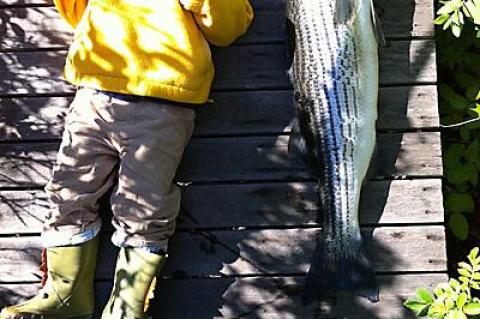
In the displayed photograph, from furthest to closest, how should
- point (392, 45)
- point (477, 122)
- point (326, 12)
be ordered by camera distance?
point (477, 122) → point (392, 45) → point (326, 12)

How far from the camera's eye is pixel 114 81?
2795 millimetres

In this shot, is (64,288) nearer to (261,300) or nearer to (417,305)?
(261,300)

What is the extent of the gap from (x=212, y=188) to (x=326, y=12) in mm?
788

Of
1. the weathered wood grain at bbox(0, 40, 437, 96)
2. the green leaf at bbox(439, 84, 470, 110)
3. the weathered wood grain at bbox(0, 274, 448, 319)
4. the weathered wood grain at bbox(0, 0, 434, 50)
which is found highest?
the weathered wood grain at bbox(0, 0, 434, 50)

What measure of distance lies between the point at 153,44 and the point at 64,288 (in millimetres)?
942

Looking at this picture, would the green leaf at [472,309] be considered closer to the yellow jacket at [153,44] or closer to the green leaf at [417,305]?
the green leaf at [417,305]

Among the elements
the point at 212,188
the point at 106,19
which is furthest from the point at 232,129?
the point at 106,19

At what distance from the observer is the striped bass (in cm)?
274

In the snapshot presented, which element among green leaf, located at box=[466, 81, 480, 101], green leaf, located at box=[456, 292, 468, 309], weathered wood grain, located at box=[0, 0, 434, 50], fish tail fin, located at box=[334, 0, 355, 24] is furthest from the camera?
green leaf, located at box=[466, 81, 480, 101]

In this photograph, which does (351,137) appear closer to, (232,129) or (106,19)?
(232,129)

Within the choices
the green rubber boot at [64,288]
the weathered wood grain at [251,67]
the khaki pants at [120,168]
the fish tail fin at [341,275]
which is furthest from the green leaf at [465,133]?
the green rubber boot at [64,288]

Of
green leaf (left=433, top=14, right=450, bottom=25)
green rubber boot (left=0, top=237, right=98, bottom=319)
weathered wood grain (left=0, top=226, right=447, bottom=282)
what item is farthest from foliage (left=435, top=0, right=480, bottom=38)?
green rubber boot (left=0, top=237, right=98, bottom=319)

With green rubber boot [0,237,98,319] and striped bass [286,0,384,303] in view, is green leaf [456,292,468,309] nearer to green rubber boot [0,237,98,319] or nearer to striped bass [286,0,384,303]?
striped bass [286,0,384,303]

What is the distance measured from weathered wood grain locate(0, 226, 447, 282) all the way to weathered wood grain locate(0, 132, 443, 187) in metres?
0.21
